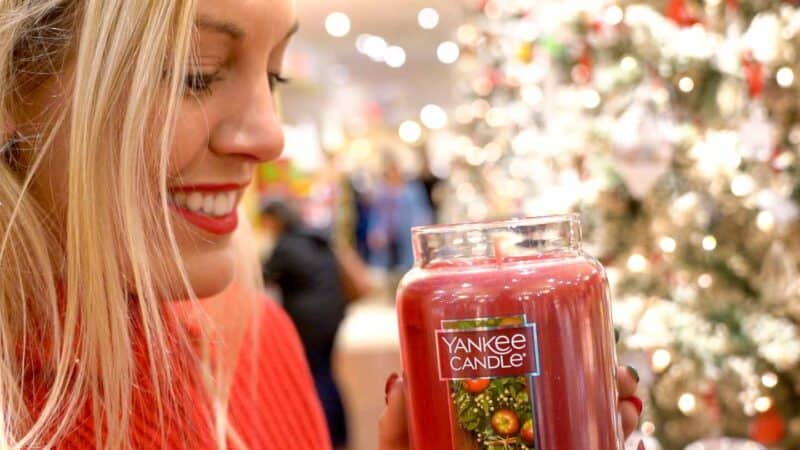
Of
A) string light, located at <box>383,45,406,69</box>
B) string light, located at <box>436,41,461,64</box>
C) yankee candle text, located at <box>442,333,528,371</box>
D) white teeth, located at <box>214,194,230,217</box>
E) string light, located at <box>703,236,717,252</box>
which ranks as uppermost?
string light, located at <box>383,45,406,69</box>

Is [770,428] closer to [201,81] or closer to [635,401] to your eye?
[635,401]

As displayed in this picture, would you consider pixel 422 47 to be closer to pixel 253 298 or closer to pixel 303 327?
pixel 303 327

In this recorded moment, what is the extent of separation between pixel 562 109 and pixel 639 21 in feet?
2.17

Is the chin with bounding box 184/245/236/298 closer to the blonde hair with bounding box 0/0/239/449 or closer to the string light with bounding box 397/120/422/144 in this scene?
the blonde hair with bounding box 0/0/239/449

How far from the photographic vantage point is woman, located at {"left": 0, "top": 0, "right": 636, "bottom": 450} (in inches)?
35.1

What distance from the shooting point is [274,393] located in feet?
4.52

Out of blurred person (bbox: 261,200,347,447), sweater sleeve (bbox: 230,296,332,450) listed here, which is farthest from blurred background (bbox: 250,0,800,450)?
blurred person (bbox: 261,200,347,447)

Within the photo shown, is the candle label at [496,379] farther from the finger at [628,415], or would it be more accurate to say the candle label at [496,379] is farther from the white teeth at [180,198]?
the white teeth at [180,198]

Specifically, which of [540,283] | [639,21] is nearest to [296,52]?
[639,21]

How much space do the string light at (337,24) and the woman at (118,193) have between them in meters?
6.79

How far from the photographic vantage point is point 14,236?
3.05 feet

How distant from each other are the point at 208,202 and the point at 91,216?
149 millimetres

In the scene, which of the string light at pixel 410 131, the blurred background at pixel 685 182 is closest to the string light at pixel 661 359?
the blurred background at pixel 685 182

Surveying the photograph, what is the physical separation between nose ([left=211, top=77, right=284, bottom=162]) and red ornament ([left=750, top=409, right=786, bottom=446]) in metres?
1.33
